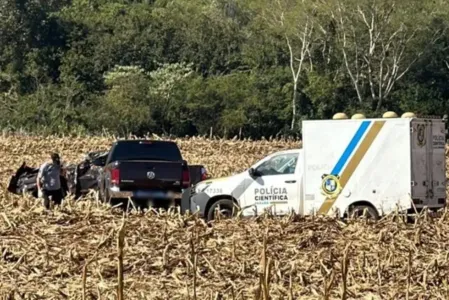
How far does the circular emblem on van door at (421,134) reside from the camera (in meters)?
19.3

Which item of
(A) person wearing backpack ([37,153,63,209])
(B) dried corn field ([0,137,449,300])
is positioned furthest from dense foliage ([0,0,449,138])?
(B) dried corn field ([0,137,449,300])

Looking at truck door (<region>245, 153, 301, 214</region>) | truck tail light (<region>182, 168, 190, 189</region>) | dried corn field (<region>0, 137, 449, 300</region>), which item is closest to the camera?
dried corn field (<region>0, 137, 449, 300</region>)

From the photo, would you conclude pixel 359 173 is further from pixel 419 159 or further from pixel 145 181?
pixel 145 181

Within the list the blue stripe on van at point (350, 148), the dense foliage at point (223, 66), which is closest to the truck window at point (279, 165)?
the blue stripe on van at point (350, 148)

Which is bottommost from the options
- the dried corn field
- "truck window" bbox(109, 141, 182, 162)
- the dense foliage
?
the dried corn field

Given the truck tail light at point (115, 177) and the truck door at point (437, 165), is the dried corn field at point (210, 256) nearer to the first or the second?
the truck door at point (437, 165)

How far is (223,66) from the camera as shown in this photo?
74.6 metres

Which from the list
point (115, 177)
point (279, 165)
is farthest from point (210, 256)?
point (115, 177)

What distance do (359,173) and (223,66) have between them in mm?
55815

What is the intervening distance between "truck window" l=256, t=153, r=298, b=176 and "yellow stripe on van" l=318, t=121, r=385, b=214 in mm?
1238

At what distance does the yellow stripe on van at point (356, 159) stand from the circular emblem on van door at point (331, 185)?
0.24 feet

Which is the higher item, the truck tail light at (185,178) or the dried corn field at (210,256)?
the truck tail light at (185,178)

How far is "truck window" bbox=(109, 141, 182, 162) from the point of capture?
897 inches

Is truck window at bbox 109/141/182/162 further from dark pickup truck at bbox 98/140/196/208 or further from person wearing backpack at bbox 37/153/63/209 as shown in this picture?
person wearing backpack at bbox 37/153/63/209
